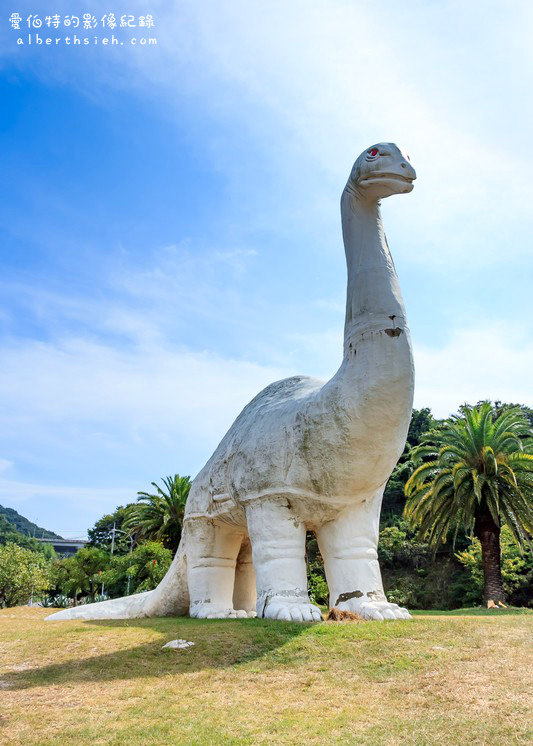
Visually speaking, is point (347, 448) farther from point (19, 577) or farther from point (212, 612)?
point (19, 577)

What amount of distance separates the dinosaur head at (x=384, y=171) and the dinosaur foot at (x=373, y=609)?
17.9ft

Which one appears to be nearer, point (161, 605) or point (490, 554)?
point (161, 605)

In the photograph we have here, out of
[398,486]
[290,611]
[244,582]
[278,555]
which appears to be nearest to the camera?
[290,611]

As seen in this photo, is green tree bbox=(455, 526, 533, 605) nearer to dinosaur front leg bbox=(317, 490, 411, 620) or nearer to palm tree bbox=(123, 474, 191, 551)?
palm tree bbox=(123, 474, 191, 551)

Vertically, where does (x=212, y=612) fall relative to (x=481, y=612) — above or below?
above

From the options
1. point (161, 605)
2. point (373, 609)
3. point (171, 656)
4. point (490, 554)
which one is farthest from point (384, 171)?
point (490, 554)

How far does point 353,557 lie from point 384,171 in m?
5.25

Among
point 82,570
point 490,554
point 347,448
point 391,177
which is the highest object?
point 391,177

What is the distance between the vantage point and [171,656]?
6660mm

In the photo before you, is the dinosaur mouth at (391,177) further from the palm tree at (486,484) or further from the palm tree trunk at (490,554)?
the palm tree trunk at (490,554)

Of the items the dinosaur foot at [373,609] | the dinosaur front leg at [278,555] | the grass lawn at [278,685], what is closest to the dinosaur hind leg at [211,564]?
the dinosaur front leg at [278,555]

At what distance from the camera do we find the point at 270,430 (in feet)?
29.0

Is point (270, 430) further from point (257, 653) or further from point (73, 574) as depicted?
point (73, 574)

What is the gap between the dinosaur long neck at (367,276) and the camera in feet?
25.9
